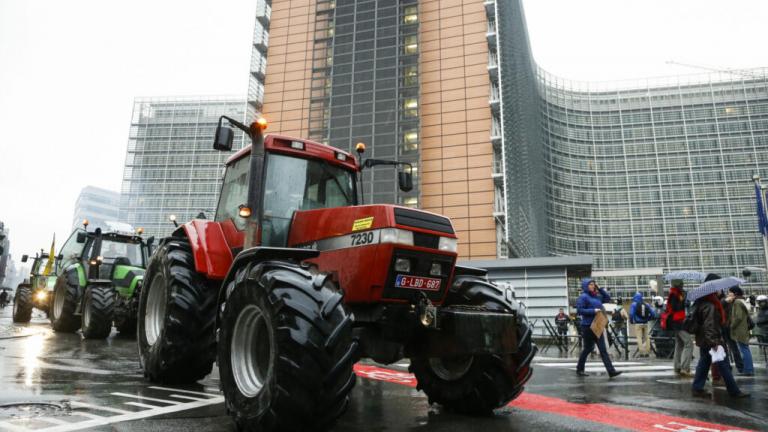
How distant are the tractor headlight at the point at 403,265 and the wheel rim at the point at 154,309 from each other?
412 centimetres

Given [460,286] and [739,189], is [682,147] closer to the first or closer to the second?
[739,189]

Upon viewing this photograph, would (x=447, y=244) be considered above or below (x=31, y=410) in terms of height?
above

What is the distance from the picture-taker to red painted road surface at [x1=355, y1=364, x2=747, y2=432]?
5.02m

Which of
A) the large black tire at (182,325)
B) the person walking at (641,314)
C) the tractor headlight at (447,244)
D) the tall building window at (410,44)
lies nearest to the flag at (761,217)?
the person walking at (641,314)

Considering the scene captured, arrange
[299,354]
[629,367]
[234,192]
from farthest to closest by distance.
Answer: [629,367] → [234,192] → [299,354]

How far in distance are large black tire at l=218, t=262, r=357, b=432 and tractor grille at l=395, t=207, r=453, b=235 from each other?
92 centimetres

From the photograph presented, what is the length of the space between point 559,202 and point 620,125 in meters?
15.0

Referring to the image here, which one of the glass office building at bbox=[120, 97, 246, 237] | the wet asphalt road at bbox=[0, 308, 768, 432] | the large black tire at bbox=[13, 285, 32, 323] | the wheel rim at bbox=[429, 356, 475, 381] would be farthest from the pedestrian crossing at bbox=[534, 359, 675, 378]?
the glass office building at bbox=[120, 97, 246, 237]

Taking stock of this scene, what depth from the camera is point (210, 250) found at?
6.14 meters

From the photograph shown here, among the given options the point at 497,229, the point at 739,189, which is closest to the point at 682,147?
the point at 739,189

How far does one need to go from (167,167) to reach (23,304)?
5932 centimetres

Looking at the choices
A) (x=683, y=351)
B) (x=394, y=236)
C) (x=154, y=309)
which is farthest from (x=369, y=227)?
(x=683, y=351)

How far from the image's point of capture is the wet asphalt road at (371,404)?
464cm

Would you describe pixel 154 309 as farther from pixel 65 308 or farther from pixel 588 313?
pixel 65 308
